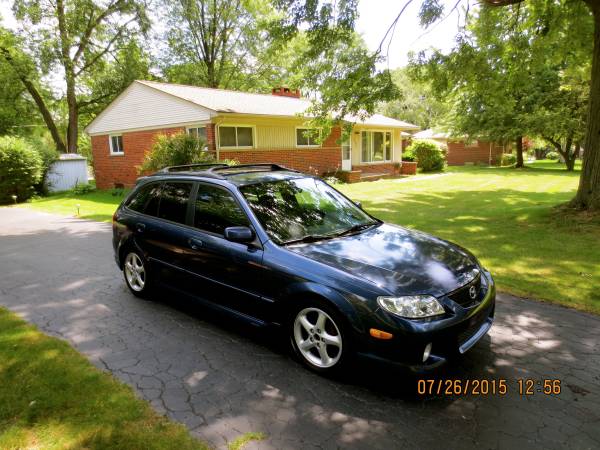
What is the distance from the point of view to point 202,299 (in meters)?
4.25

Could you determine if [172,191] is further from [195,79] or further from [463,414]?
[195,79]

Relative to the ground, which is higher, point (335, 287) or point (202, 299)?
point (335, 287)

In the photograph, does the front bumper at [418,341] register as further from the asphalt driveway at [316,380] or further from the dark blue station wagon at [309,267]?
the asphalt driveway at [316,380]

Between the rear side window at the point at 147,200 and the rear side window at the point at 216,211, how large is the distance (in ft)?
2.81

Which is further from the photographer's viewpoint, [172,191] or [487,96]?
[487,96]

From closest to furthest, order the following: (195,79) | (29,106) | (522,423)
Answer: (522,423)
(29,106)
(195,79)

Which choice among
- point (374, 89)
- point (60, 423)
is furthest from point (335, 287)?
point (374, 89)

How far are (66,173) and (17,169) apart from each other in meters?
4.42

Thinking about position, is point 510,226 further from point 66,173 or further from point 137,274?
A: point 66,173

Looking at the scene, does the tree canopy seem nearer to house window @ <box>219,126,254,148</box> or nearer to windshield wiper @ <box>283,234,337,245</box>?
house window @ <box>219,126,254,148</box>

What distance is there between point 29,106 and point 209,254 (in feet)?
121

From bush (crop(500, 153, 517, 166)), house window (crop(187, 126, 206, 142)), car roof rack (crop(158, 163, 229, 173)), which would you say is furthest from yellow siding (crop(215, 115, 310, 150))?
bush (crop(500, 153, 517, 166))

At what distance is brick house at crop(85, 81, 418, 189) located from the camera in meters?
17.3

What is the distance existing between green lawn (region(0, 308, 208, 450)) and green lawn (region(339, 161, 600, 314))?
463 centimetres
